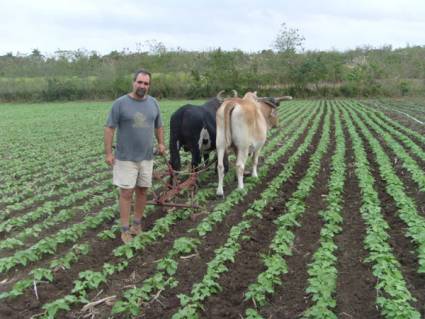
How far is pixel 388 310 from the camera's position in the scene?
12.8 feet

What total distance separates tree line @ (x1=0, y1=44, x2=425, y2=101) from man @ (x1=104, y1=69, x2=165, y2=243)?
40011 mm

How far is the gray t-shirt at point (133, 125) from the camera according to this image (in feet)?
17.9

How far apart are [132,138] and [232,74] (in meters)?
42.5

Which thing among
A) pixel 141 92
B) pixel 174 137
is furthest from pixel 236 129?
pixel 141 92

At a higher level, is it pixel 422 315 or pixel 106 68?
pixel 106 68

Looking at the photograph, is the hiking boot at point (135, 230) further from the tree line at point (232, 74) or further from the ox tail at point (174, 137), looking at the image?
the tree line at point (232, 74)

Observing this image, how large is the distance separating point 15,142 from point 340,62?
125 feet

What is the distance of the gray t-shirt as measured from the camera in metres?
5.46

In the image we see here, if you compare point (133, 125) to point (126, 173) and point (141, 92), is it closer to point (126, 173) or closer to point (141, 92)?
point (141, 92)

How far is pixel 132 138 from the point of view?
18.4ft

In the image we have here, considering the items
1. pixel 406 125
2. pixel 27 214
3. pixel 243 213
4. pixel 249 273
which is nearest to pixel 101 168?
pixel 27 214

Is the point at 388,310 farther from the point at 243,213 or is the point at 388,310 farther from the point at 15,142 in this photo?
the point at 15,142

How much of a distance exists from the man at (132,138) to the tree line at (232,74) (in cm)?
4001

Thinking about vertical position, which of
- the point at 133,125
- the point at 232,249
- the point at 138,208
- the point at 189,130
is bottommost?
the point at 232,249
